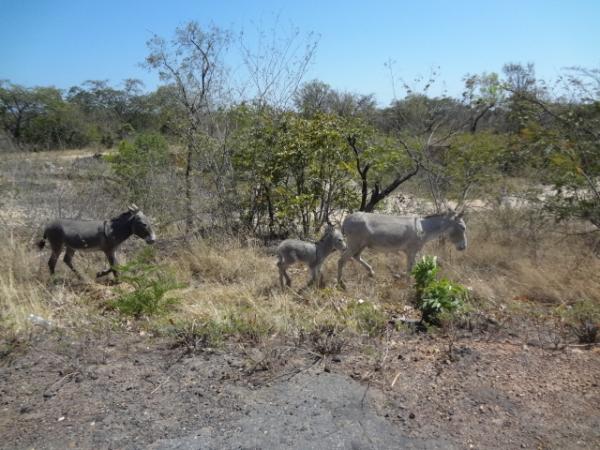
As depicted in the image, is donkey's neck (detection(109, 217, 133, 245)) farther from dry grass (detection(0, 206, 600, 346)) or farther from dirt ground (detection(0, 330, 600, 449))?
dirt ground (detection(0, 330, 600, 449))

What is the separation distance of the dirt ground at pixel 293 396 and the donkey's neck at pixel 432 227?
10.5 feet

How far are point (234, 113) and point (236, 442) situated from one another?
8100 mm

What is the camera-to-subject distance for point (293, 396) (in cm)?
437

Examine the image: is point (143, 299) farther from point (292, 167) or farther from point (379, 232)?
point (292, 167)

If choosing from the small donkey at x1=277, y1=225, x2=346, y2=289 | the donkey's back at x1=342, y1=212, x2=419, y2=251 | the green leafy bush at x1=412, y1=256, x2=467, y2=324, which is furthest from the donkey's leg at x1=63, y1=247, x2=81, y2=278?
the green leafy bush at x1=412, y1=256, x2=467, y2=324

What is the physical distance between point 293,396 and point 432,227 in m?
4.99

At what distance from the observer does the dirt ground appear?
3.83 meters

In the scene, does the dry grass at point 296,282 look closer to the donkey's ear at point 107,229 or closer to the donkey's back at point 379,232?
the donkey's back at point 379,232

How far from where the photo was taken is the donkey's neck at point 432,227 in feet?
27.9

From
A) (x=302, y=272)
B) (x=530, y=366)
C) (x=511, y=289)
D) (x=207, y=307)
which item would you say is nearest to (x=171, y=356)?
(x=207, y=307)

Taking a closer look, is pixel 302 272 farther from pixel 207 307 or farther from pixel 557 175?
pixel 557 175

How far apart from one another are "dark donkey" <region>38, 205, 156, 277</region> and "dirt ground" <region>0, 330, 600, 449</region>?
9.39ft

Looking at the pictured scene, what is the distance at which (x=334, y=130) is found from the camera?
10.2m

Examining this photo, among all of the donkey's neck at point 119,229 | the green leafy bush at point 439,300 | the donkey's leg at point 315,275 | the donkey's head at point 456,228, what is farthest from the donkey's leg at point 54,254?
the donkey's head at point 456,228
